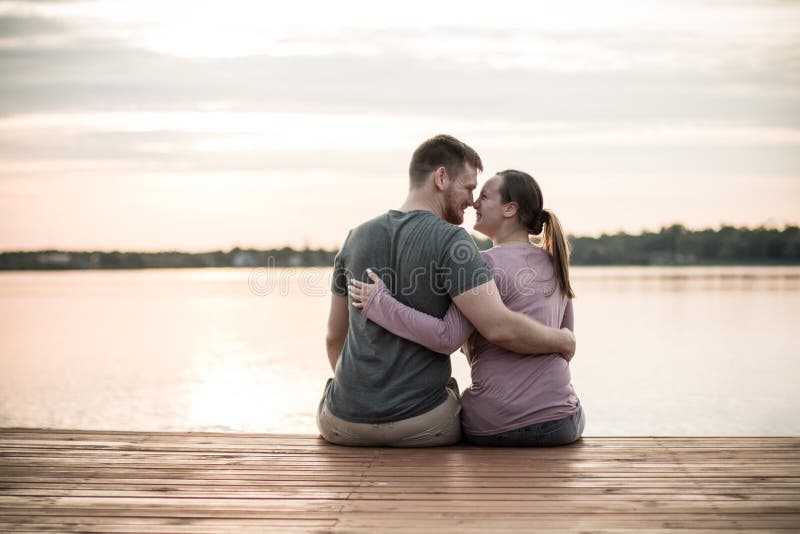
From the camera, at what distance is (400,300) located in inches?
148

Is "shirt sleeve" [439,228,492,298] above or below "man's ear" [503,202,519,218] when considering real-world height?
below

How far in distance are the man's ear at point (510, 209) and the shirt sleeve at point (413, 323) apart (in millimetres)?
616

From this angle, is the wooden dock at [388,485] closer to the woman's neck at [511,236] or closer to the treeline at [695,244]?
the woman's neck at [511,236]

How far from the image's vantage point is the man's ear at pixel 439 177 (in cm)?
377

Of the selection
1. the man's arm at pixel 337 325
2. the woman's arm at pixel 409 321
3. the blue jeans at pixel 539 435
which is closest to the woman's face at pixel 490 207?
the woman's arm at pixel 409 321

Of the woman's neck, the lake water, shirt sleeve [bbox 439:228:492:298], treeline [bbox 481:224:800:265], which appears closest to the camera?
shirt sleeve [bbox 439:228:492:298]

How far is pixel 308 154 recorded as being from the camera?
5356 cm

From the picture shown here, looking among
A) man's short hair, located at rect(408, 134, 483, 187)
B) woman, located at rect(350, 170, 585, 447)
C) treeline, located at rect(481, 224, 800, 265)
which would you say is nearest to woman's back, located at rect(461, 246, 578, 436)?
woman, located at rect(350, 170, 585, 447)

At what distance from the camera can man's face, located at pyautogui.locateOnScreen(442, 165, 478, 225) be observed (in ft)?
12.5

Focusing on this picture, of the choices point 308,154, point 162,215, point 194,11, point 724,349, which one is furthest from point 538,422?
point 162,215

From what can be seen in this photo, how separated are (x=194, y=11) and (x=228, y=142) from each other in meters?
28.2

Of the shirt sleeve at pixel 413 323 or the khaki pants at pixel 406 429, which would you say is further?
the khaki pants at pixel 406 429

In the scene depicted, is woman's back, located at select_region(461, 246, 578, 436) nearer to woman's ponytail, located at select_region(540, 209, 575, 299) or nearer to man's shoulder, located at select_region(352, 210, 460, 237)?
woman's ponytail, located at select_region(540, 209, 575, 299)

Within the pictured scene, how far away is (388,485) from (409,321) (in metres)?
0.72
